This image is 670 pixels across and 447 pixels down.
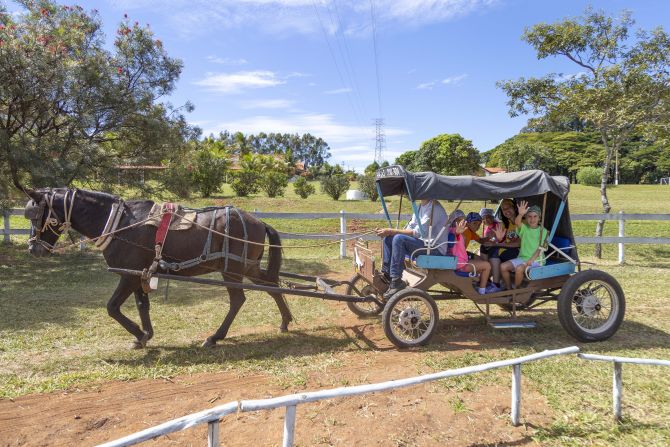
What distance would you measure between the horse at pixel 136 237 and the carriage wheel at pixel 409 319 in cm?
198

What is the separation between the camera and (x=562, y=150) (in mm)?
65188


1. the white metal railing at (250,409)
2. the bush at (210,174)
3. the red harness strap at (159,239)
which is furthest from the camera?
the bush at (210,174)

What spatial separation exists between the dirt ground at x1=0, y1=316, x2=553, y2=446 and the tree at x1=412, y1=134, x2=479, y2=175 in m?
43.3

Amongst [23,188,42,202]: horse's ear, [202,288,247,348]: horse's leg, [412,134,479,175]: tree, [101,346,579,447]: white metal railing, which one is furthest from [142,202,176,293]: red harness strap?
[412,134,479,175]: tree

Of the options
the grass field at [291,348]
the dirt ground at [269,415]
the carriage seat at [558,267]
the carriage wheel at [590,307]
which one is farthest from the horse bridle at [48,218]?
the carriage wheel at [590,307]

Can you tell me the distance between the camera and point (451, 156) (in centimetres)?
4619

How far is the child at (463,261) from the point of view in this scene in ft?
18.3

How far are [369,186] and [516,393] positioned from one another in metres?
21.7

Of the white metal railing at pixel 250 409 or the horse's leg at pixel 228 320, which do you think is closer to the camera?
the white metal railing at pixel 250 409

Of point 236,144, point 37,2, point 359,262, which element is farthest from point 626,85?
point 236,144

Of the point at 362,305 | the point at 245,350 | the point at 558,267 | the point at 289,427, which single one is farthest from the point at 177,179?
the point at 289,427

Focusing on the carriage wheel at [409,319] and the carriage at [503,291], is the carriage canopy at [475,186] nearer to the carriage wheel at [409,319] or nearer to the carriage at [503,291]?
Answer: the carriage at [503,291]

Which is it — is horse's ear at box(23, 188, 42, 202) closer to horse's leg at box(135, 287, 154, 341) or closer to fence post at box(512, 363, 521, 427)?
horse's leg at box(135, 287, 154, 341)

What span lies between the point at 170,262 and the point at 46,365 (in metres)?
1.73
